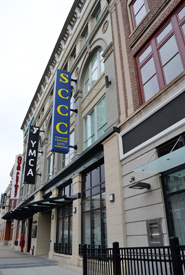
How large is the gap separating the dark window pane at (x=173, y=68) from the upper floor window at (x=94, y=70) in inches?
245

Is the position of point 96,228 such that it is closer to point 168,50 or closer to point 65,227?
point 65,227

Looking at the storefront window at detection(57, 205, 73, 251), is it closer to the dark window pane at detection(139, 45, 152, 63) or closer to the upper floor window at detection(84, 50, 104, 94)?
the upper floor window at detection(84, 50, 104, 94)

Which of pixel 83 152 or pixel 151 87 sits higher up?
pixel 151 87

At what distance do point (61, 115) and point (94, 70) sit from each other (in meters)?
3.70

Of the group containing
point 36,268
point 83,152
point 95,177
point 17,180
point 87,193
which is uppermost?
point 17,180

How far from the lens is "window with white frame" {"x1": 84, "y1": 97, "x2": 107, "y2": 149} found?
40.4ft

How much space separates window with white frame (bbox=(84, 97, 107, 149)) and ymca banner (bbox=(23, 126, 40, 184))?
10474 millimetres

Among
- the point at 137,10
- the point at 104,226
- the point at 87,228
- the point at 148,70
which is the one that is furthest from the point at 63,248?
the point at 137,10

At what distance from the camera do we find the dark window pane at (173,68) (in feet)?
24.5

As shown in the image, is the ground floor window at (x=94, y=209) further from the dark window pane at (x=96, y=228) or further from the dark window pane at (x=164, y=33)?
the dark window pane at (x=164, y=33)

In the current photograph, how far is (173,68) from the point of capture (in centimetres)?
771

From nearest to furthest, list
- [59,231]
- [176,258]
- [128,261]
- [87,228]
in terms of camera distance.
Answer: [176,258], [128,261], [87,228], [59,231]

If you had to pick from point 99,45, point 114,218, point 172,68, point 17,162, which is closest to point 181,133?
point 172,68

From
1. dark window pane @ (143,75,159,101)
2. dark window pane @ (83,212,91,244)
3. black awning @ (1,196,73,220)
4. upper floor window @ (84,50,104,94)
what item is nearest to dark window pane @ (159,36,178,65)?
dark window pane @ (143,75,159,101)
